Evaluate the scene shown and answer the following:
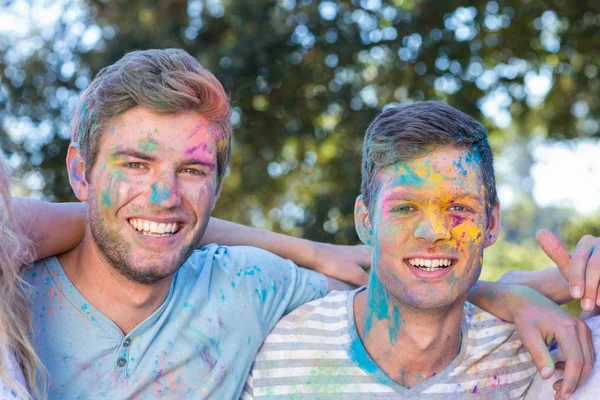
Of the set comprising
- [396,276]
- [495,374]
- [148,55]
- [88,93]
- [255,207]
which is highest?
[148,55]

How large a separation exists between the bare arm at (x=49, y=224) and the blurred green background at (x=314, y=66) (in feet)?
9.04

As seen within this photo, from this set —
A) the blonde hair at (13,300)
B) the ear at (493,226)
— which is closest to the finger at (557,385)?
the ear at (493,226)

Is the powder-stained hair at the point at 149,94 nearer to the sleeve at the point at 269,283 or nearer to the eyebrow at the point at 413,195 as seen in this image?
the sleeve at the point at 269,283

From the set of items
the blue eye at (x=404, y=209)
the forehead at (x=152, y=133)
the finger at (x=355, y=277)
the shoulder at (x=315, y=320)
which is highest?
the forehead at (x=152, y=133)

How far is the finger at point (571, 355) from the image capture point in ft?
7.88

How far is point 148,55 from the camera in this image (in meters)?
2.54

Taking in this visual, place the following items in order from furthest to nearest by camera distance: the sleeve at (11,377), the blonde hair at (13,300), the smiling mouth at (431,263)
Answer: the smiling mouth at (431,263) < the blonde hair at (13,300) < the sleeve at (11,377)

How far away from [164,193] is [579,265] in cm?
156

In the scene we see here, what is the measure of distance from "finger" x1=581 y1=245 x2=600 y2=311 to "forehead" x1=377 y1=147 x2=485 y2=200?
0.47 m

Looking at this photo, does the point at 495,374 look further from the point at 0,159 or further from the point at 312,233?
the point at 312,233

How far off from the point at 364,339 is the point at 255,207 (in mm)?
4020

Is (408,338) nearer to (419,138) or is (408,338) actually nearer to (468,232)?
(468,232)

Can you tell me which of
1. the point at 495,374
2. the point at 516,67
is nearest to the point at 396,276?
the point at 495,374

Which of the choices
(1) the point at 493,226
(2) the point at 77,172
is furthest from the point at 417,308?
(2) the point at 77,172
